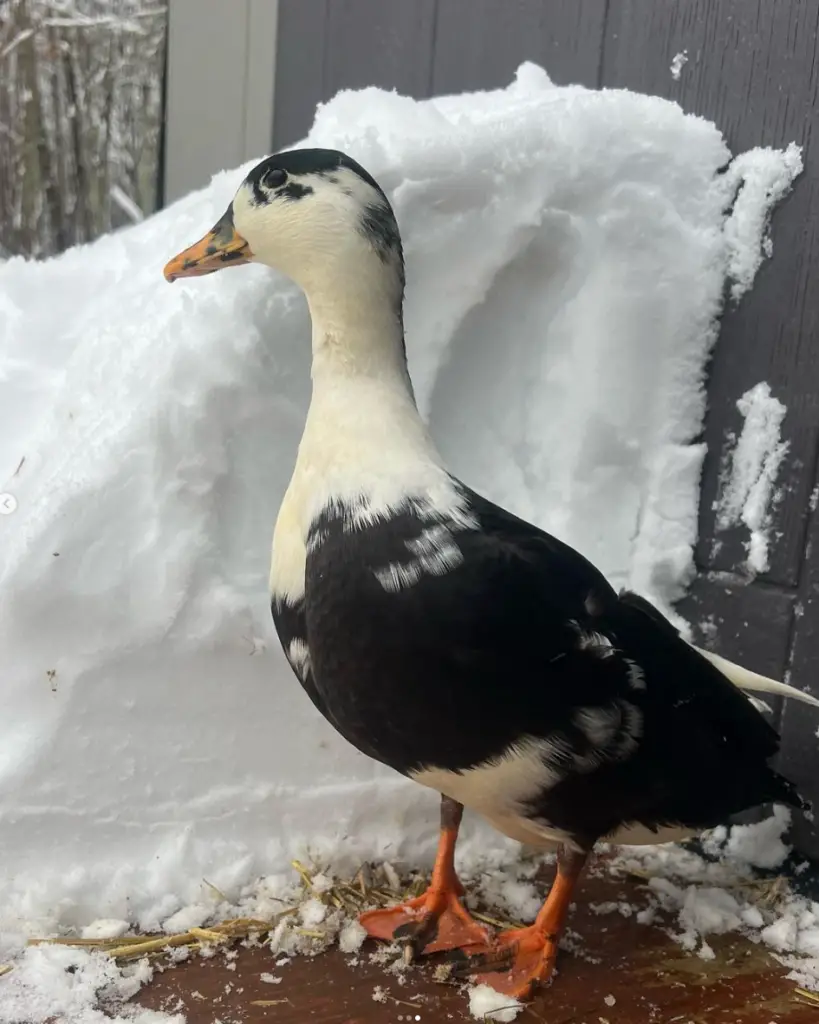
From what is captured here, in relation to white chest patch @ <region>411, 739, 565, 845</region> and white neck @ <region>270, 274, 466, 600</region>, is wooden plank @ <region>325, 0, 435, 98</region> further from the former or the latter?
white chest patch @ <region>411, 739, 565, 845</region>

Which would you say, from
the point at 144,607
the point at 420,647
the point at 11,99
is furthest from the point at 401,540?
the point at 11,99

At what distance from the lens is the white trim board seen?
6.91ft

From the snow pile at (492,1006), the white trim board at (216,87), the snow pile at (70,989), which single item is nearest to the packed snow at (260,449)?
the snow pile at (70,989)

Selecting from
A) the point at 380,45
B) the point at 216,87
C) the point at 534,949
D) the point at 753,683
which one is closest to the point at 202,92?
the point at 216,87

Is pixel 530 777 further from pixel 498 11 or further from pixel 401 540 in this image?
pixel 498 11

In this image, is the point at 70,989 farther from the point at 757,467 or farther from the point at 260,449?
the point at 757,467

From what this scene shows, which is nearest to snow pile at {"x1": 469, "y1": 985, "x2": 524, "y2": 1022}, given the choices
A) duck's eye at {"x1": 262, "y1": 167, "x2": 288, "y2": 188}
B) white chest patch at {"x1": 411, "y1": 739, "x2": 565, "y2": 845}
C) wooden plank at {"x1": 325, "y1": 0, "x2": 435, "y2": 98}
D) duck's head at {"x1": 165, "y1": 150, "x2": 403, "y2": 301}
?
white chest patch at {"x1": 411, "y1": 739, "x2": 565, "y2": 845}

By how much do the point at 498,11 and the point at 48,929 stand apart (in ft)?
5.08

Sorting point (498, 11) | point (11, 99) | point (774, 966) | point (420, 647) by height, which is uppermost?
point (498, 11)

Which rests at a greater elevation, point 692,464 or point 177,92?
point 177,92

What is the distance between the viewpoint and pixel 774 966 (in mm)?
1068

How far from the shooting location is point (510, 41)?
162 cm

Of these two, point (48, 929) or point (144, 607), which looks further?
point (144, 607)

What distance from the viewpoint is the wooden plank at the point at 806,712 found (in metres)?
1.23
